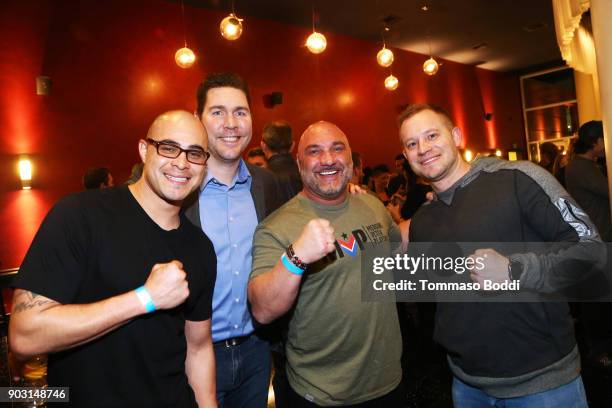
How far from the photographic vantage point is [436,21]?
320 inches

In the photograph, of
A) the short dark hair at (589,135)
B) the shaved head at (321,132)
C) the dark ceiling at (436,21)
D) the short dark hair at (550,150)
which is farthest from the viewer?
the dark ceiling at (436,21)

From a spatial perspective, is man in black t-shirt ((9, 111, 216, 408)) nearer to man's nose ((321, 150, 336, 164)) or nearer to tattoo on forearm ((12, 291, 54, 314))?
tattoo on forearm ((12, 291, 54, 314))

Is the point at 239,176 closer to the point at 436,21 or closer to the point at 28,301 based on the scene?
the point at 28,301

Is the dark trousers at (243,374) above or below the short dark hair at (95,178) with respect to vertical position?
below

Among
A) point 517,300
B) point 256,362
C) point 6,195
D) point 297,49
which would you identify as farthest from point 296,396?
point 297,49

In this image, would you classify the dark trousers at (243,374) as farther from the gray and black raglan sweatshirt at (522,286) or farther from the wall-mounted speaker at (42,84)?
the wall-mounted speaker at (42,84)

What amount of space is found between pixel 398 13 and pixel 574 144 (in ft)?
15.3

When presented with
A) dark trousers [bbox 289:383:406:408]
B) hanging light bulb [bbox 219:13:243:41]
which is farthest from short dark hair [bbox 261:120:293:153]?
dark trousers [bbox 289:383:406:408]

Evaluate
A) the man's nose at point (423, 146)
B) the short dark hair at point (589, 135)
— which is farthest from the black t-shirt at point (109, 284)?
the short dark hair at point (589, 135)

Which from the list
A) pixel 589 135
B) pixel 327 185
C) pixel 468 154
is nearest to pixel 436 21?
pixel 468 154

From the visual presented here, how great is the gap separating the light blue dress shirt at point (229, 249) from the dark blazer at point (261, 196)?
0.04 m

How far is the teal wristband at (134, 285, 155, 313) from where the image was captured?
134 centimetres

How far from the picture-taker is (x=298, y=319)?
189 centimetres

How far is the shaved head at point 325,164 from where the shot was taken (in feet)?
6.69
